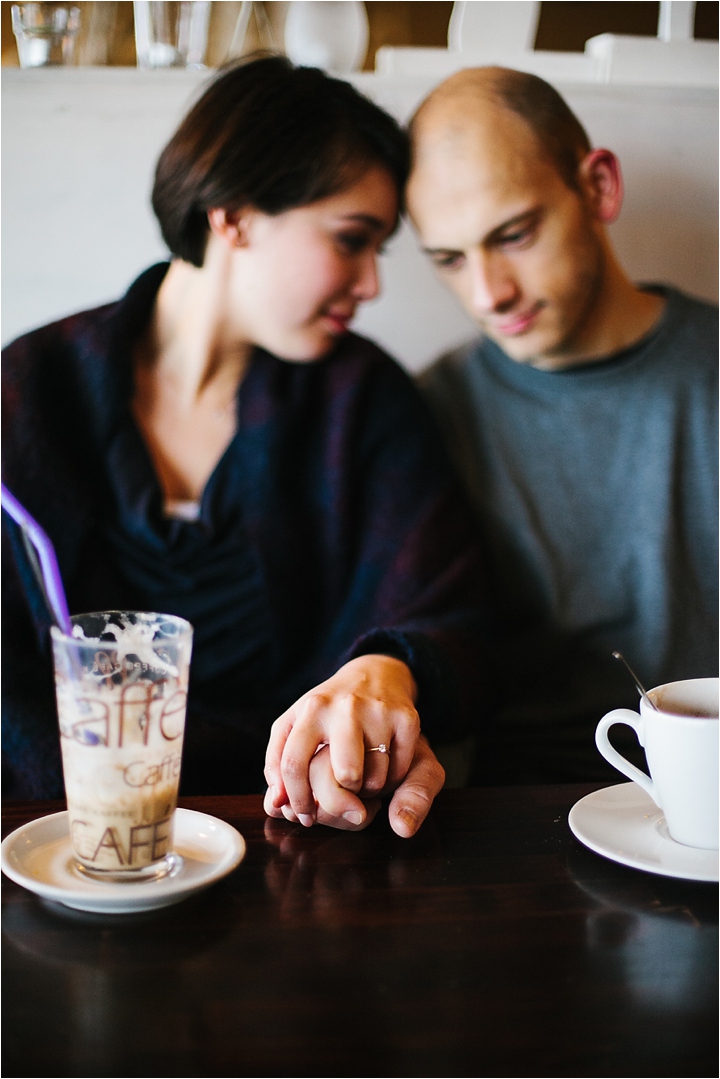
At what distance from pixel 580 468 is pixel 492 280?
27cm

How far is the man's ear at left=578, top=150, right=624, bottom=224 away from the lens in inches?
50.6

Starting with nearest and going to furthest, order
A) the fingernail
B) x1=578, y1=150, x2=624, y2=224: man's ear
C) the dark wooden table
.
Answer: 1. the dark wooden table
2. the fingernail
3. x1=578, y1=150, x2=624, y2=224: man's ear

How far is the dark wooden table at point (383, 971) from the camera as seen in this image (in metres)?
0.45

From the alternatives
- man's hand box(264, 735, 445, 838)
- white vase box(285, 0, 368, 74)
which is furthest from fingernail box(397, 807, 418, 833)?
Answer: white vase box(285, 0, 368, 74)

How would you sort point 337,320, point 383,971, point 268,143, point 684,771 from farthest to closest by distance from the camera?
point 337,320, point 268,143, point 684,771, point 383,971

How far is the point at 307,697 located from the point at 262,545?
47cm

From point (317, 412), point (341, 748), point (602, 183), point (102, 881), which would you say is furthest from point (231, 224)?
point (102, 881)

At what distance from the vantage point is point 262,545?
1.22 meters

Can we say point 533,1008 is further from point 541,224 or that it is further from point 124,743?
point 541,224

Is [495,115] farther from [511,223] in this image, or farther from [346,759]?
[346,759]

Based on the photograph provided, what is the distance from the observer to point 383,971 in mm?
518

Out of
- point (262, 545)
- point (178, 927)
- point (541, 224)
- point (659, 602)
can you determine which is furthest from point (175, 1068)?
point (541, 224)

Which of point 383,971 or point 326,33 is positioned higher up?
point 326,33

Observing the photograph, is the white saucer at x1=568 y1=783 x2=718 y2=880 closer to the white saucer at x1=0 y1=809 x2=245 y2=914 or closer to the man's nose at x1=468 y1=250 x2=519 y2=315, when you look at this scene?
the white saucer at x1=0 y1=809 x2=245 y2=914
